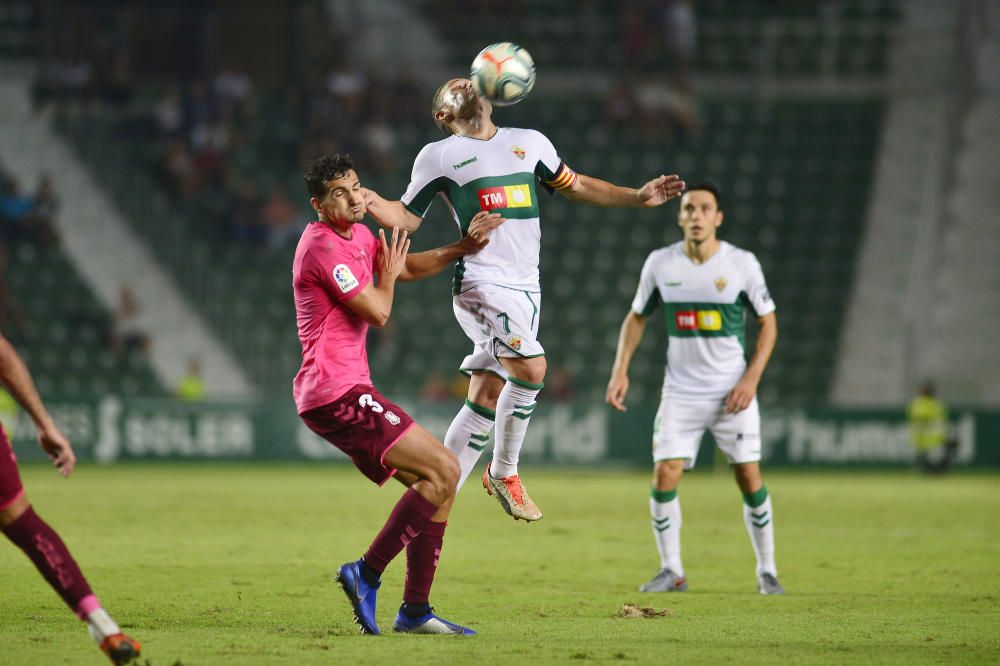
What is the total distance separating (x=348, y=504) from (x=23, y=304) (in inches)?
442

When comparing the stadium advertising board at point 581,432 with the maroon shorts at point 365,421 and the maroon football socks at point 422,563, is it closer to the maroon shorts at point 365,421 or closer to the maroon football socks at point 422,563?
the maroon football socks at point 422,563

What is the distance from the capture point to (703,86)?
29.5m

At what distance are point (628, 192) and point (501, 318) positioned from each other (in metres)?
1.04

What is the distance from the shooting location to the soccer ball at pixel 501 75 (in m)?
8.14

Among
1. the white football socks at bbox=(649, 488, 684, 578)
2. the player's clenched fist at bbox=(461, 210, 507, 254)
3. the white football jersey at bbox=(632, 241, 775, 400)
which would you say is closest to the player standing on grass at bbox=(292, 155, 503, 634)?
the player's clenched fist at bbox=(461, 210, 507, 254)

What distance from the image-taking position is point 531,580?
9.96m

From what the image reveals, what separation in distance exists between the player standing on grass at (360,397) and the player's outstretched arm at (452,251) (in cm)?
19

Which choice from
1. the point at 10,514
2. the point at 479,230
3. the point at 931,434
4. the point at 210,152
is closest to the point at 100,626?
the point at 10,514

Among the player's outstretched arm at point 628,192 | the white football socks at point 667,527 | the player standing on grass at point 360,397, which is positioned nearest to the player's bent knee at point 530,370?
the player's outstretched arm at point 628,192

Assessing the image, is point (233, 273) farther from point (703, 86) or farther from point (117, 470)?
point (703, 86)

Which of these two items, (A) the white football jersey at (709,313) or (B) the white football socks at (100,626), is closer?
(B) the white football socks at (100,626)

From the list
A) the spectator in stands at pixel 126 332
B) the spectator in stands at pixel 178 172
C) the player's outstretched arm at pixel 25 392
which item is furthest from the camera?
the spectator in stands at pixel 178 172

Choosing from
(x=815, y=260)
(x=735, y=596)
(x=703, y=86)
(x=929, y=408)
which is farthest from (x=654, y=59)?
(x=735, y=596)

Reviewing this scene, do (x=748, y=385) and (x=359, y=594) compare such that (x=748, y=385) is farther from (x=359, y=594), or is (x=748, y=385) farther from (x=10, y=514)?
(x=10, y=514)
